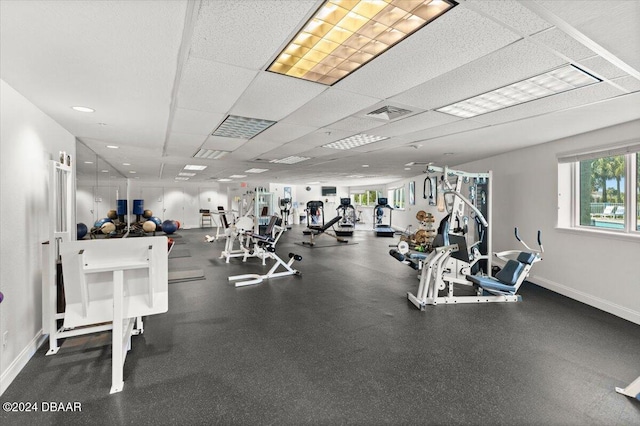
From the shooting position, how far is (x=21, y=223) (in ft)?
7.38

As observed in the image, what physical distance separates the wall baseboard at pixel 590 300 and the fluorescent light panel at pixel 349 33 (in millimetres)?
3829

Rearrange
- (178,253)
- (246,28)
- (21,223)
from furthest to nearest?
1. (178,253)
2. (21,223)
3. (246,28)

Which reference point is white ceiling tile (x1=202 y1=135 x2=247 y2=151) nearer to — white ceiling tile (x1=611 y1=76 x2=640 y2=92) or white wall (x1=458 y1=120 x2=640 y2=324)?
white ceiling tile (x1=611 y1=76 x2=640 y2=92)

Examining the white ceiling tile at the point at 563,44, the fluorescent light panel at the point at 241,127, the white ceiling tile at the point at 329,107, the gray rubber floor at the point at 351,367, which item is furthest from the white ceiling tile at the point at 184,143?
the white ceiling tile at the point at 563,44

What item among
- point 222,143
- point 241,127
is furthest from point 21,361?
point 222,143

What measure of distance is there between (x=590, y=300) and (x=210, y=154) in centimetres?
593

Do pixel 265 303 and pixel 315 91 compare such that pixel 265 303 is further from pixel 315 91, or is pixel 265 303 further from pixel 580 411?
pixel 580 411

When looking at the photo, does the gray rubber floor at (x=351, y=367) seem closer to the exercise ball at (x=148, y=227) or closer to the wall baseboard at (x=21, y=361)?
the wall baseboard at (x=21, y=361)

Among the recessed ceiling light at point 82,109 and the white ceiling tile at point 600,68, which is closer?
the white ceiling tile at point 600,68

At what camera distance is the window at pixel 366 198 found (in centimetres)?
1505

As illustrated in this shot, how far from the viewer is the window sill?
3104 mm

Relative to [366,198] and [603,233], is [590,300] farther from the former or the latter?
[366,198]

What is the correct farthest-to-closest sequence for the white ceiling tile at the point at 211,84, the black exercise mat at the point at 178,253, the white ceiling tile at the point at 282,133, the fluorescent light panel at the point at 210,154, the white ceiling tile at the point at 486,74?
the black exercise mat at the point at 178,253
the fluorescent light panel at the point at 210,154
the white ceiling tile at the point at 282,133
the white ceiling tile at the point at 211,84
the white ceiling tile at the point at 486,74

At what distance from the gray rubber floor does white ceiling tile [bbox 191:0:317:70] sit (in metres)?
2.10
